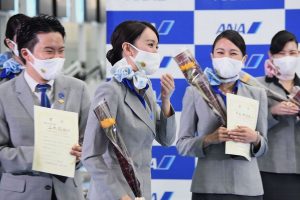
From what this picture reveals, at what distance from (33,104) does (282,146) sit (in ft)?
5.53

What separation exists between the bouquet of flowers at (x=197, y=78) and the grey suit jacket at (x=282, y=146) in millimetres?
589

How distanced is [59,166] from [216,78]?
1.09m

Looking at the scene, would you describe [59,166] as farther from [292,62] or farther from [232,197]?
[292,62]

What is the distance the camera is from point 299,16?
4.72m

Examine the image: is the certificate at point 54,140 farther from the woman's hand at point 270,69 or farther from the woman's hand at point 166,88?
the woman's hand at point 270,69

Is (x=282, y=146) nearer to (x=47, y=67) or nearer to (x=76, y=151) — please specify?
(x=76, y=151)

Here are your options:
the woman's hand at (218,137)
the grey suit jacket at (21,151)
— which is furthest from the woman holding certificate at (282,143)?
the grey suit jacket at (21,151)

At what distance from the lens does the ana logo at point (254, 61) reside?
187 inches

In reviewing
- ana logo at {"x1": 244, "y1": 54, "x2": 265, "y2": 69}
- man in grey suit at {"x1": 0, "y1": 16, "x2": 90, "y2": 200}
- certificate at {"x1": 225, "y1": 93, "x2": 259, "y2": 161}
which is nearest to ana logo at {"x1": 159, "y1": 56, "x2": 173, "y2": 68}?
ana logo at {"x1": 244, "y1": 54, "x2": 265, "y2": 69}

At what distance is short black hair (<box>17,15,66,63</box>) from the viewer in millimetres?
3125

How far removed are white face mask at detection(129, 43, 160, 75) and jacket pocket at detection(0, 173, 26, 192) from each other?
82cm

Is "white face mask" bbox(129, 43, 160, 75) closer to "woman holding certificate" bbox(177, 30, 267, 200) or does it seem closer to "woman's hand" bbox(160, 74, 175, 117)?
"woman's hand" bbox(160, 74, 175, 117)

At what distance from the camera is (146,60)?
303 centimetres

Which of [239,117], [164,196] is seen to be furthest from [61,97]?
[164,196]
